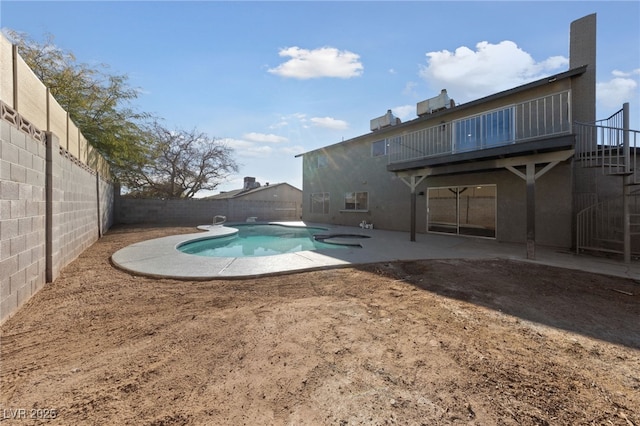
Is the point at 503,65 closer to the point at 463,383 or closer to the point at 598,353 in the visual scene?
the point at 598,353

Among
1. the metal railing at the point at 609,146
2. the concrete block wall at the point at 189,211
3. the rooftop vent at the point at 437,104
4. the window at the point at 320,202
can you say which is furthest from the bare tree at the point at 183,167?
the metal railing at the point at 609,146

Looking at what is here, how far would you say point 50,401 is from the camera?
67.5 inches

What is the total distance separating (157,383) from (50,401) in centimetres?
61

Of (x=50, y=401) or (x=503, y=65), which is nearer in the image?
(x=50, y=401)

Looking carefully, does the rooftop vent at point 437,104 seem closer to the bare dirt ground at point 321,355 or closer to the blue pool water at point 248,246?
the blue pool water at point 248,246

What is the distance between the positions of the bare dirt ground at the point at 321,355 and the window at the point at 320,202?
12.8 metres

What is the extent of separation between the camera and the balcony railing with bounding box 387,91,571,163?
743cm

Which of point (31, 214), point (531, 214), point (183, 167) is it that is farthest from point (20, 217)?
point (183, 167)

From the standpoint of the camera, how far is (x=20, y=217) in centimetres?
315

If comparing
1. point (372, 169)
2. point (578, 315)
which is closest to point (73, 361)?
point (578, 315)

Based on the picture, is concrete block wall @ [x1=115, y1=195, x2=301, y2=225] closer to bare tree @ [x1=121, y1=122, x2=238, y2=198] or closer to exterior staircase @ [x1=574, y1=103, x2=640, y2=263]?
bare tree @ [x1=121, y1=122, x2=238, y2=198]

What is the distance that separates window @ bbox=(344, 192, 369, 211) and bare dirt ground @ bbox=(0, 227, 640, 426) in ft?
33.0

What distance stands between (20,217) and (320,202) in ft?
48.2

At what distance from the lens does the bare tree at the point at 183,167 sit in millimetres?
19000
